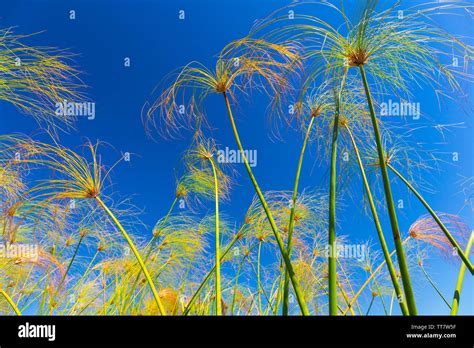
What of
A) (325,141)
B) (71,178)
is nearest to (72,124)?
(71,178)

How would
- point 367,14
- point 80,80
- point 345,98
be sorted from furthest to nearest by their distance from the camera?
point 80,80
point 345,98
point 367,14

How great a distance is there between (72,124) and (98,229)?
1.78 m

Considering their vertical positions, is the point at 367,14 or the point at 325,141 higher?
the point at 367,14

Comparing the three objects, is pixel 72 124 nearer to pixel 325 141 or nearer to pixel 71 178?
pixel 71 178

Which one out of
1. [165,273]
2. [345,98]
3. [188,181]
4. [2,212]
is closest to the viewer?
[345,98]

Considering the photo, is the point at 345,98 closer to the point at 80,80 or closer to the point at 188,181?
the point at 188,181

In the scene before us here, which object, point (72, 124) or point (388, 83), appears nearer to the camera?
point (388, 83)

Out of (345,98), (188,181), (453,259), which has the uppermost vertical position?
(345,98)

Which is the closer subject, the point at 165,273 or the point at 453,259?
the point at 453,259

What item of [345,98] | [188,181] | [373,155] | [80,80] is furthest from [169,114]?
[373,155]

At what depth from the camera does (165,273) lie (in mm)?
5387

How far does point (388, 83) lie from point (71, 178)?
2.36m

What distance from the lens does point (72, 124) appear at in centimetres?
324

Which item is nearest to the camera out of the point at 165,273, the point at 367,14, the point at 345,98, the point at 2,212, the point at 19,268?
the point at 367,14
